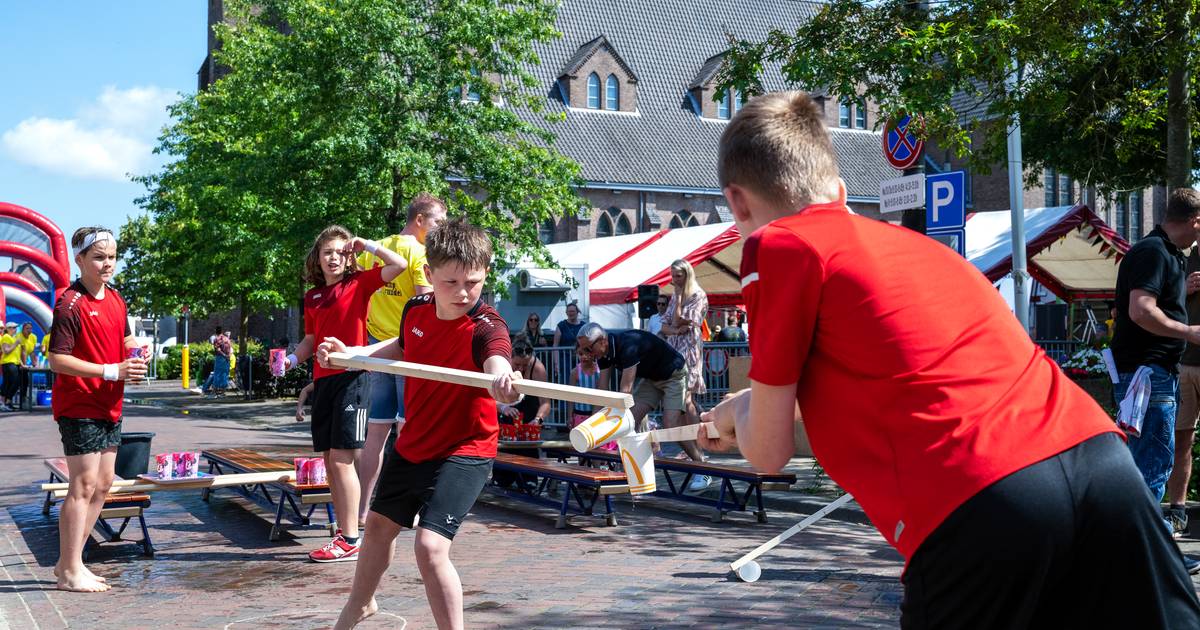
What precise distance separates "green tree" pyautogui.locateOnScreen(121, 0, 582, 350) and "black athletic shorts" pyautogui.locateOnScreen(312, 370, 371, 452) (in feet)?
43.5

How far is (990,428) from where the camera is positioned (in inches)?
84.2

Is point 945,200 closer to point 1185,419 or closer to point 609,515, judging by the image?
point 1185,419

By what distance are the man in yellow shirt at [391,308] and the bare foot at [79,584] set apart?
182cm

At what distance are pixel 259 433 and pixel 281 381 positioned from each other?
8.77m

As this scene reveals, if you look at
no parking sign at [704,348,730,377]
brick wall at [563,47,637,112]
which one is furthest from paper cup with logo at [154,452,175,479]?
brick wall at [563,47,637,112]

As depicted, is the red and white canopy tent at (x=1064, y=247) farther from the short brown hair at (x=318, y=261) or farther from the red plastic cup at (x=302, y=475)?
the short brown hair at (x=318, y=261)

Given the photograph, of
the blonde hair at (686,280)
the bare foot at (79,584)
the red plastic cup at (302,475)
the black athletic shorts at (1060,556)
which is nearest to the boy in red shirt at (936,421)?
the black athletic shorts at (1060,556)

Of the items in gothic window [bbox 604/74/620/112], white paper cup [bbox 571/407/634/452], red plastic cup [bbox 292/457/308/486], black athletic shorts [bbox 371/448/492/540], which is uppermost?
gothic window [bbox 604/74/620/112]

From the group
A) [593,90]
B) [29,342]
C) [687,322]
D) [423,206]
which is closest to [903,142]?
[687,322]

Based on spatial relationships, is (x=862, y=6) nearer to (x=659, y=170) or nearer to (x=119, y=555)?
(x=119, y=555)

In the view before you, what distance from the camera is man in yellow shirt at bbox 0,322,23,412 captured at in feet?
85.1

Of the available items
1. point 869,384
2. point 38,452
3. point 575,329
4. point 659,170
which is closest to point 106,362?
point 869,384

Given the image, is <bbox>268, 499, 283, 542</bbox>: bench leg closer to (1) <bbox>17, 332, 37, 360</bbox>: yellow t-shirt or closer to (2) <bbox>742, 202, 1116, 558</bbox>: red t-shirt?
(2) <bbox>742, 202, 1116, 558</bbox>: red t-shirt

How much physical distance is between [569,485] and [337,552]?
82.0 inches
